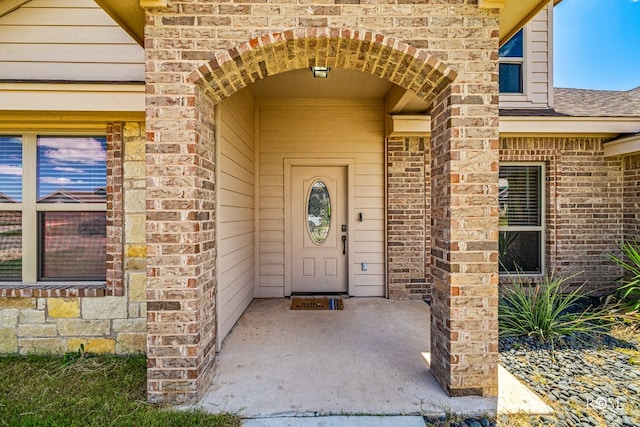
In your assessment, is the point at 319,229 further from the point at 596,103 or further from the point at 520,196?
the point at 596,103

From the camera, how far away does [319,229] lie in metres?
5.08

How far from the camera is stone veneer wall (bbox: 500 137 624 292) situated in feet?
15.4

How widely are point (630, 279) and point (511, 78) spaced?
3142mm

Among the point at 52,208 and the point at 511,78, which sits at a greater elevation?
the point at 511,78

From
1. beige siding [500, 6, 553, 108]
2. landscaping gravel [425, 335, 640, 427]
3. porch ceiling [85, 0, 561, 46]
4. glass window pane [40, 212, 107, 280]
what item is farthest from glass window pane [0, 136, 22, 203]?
beige siding [500, 6, 553, 108]

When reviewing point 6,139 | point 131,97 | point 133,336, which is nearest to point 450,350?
point 133,336

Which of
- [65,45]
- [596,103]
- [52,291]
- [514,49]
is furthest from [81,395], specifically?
[596,103]

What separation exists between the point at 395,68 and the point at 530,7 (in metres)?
1.00

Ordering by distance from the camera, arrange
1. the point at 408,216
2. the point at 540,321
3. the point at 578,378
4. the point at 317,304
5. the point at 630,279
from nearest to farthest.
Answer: the point at 578,378 → the point at 540,321 → the point at 630,279 → the point at 317,304 → the point at 408,216

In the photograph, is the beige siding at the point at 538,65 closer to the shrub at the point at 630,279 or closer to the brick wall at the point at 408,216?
the brick wall at the point at 408,216

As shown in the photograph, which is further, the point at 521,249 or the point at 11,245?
the point at 521,249

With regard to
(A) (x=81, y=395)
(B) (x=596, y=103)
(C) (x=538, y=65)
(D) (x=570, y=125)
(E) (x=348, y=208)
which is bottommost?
(A) (x=81, y=395)

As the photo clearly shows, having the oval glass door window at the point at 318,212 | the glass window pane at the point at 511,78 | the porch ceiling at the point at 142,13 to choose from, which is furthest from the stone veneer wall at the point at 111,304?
the glass window pane at the point at 511,78

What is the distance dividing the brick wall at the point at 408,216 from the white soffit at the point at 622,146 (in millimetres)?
2426
